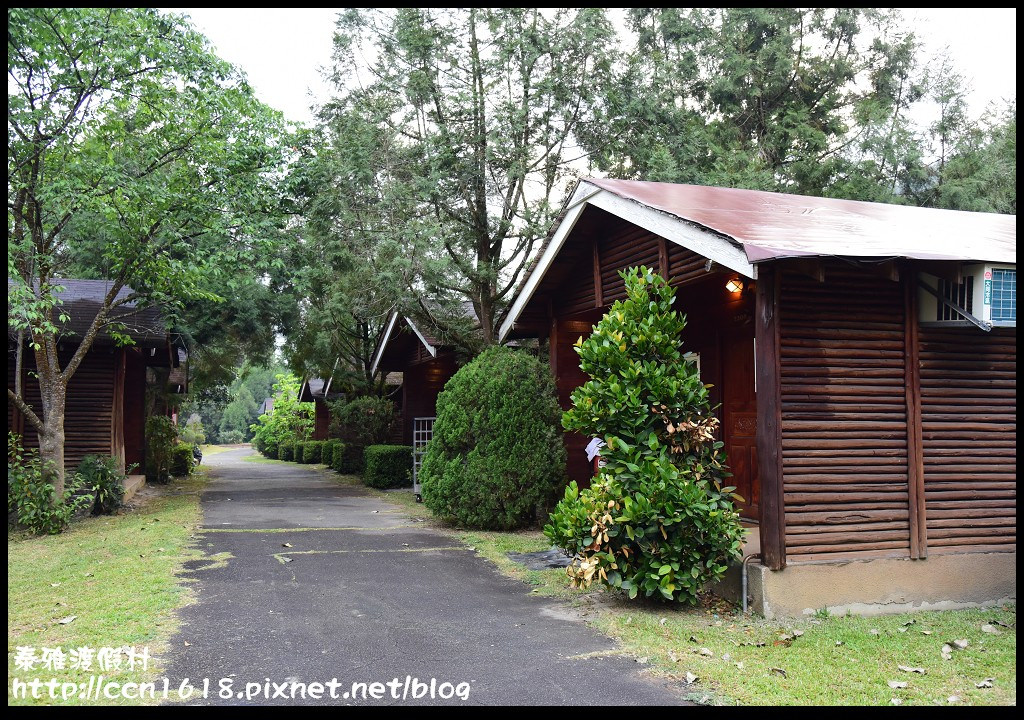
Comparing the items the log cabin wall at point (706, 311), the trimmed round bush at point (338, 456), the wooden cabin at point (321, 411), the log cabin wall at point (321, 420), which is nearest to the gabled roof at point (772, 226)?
the log cabin wall at point (706, 311)

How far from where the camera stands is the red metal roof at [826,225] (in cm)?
565

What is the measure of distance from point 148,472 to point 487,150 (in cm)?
1150

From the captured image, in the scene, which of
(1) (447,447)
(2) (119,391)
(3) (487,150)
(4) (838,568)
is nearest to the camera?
(4) (838,568)

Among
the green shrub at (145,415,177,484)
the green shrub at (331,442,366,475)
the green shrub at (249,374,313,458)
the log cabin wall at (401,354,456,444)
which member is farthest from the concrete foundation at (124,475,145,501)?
the green shrub at (249,374,313,458)

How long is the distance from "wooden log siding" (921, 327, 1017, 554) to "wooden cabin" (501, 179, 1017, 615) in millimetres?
12

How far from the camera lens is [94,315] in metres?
12.6

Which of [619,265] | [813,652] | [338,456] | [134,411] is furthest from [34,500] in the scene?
[338,456]

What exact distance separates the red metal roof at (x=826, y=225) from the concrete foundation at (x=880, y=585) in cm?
234

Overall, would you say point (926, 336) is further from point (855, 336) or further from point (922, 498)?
point (922, 498)

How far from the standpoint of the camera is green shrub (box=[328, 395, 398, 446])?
66.2ft

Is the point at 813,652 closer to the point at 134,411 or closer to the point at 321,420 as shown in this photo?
the point at 134,411

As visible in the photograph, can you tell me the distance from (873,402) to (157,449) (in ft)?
55.4

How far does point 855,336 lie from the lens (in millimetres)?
6148

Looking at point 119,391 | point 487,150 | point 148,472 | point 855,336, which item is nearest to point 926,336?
point 855,336
